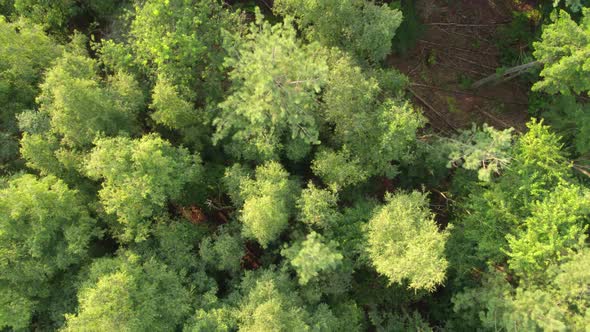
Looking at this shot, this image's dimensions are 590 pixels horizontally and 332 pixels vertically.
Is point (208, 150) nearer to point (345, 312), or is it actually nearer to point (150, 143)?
point (150, 143)

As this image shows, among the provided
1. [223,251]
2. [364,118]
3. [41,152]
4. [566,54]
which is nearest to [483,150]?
[364,118]

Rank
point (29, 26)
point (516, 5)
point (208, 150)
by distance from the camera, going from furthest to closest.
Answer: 1. point (516, 5)
2. point (208, 150)
3. point (29, 26)

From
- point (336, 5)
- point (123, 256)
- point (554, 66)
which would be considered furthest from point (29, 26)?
point (554, 66)

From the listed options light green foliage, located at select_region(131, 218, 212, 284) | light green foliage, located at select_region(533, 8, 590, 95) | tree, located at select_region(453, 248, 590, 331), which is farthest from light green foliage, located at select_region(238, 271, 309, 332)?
light green foliage, located at select_region(533, 8, 590, 95)

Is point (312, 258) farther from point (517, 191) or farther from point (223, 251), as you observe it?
point (517, 191)

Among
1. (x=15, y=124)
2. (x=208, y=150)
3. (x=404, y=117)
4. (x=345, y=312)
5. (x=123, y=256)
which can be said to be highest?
(x=15, y=124)

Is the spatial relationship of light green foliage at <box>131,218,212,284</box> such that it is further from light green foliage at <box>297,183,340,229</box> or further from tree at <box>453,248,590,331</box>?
tree at <box>453,248,590,331</box>
